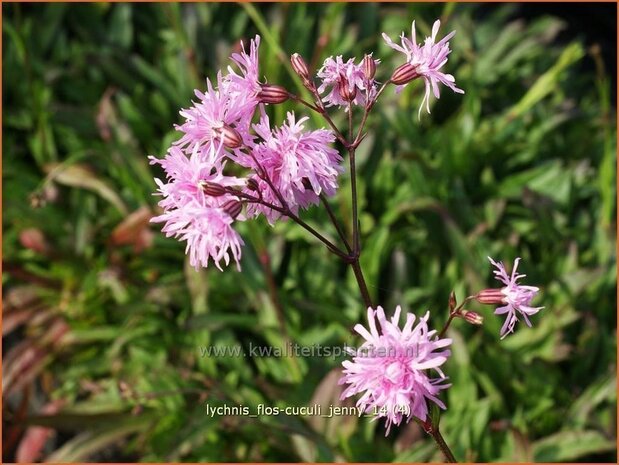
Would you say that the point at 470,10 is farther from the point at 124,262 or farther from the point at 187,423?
the point at 187,423

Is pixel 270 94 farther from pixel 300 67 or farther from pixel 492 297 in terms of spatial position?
pixel 492 297

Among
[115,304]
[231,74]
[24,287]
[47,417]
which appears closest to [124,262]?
[115,304]

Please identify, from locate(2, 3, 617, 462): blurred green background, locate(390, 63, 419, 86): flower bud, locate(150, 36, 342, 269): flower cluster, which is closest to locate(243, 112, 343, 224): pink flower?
locate(150, 36, 342, 269): flower cluster

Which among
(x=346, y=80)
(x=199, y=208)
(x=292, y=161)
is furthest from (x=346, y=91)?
(x=199, y=208)

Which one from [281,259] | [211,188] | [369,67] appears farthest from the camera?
[281,259]

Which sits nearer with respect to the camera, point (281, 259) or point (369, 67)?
point (369, 67)

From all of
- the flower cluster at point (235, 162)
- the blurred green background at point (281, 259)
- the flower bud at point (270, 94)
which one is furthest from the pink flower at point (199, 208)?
the blurred green background at point (281, 259)

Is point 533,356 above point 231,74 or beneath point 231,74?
above
